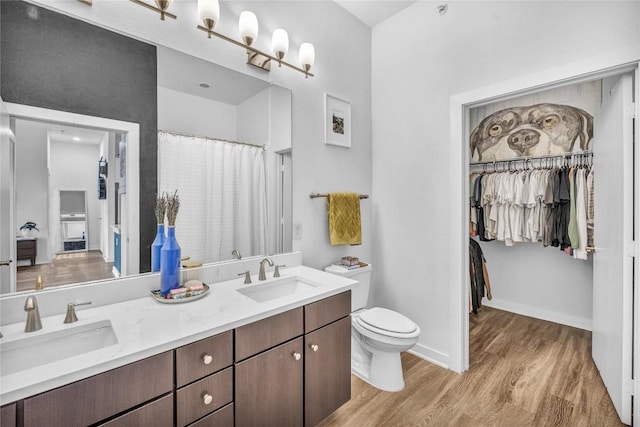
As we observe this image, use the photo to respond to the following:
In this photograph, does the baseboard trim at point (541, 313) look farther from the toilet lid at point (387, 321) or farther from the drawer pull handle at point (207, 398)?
the drawer pull handle at point (207, 398)

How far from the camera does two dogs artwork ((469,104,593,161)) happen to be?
2.81 m

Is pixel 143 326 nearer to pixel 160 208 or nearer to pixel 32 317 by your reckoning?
pixel 32 317

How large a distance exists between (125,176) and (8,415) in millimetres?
981

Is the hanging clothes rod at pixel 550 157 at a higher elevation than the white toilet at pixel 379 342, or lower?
higher

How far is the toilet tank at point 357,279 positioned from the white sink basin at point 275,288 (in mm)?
486

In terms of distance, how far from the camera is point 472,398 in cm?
190

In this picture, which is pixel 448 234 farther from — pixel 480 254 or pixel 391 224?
pixel 480 254

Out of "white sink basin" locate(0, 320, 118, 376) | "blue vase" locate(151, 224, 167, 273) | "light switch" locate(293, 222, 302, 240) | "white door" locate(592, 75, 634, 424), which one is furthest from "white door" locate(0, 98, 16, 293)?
"white door" locate(592, 75, 634, 424)

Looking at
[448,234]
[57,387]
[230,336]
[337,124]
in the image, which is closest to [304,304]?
[230,336]

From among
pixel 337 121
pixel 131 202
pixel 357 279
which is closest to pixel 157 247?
pixel 131 202

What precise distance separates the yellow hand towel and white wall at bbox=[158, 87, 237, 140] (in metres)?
0.92

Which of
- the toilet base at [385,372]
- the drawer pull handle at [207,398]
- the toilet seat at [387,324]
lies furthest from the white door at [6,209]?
the toilet base at [385,372]

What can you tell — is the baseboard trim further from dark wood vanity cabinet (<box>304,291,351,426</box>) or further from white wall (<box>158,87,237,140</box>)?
white wall (<box>158,87,237,140</box>)

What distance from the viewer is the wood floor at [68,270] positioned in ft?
3.90
